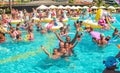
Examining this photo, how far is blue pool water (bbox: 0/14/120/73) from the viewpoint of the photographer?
11649 mm

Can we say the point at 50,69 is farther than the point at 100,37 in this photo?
No

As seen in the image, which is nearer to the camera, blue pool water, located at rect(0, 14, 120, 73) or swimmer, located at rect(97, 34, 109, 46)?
blue pool water, located at rect(0, 14, 120, 73)

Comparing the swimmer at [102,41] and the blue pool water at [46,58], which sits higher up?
the swimmer at [102,41]

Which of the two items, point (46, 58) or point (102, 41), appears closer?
point (46, 58)

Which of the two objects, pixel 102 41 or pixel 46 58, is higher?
pixel 102 41

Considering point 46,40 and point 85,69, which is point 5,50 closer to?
point 46,40

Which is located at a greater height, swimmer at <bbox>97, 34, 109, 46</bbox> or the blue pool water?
swimmer at <bbox>97, 34, 109, 46</bbox>

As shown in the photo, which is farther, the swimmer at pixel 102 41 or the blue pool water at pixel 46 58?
the swimmer at pixel 102 41

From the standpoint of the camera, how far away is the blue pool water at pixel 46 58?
11649 mm

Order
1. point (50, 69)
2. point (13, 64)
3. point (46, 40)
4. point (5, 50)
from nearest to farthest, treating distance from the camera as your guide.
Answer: point (50, 69) < point (13, 64) < point (5, 50) < point (46, 40)

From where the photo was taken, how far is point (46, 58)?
12719 millimetres

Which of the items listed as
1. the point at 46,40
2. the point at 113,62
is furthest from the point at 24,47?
the point at 113,62

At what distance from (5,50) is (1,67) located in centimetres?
312

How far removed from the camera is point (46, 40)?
17891 millimetres
